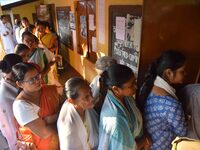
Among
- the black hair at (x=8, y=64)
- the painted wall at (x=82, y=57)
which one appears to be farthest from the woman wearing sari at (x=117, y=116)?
the painted wall at (x=82, y=57)

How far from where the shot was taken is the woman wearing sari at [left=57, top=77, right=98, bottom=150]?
1.03 meters

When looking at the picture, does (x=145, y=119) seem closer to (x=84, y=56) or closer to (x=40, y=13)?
(x=84, y=56)

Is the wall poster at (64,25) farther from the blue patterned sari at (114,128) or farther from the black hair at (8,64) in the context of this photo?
the blue patterned sari at (114,128)

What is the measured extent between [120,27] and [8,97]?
1542 mm

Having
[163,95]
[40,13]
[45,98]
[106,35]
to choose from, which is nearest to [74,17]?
[106,35]

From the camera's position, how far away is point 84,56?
3775mm

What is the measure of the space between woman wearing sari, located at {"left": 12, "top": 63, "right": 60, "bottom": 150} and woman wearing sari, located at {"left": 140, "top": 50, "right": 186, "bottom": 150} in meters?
0.61

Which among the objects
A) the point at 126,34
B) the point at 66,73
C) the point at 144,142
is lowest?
the point at 66,73

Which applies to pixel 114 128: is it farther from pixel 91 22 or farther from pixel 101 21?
pixel 91 22

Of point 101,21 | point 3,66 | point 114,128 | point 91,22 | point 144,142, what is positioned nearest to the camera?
point 114,128

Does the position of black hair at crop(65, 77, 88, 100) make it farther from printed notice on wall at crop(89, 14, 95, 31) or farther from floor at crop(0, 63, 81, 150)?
floor at crop(0, 63, 81, 150)

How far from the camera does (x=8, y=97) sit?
1.33 m

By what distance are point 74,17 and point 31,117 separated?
122 inches

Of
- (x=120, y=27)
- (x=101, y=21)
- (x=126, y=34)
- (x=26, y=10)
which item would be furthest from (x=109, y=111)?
(x=26, y=10)
